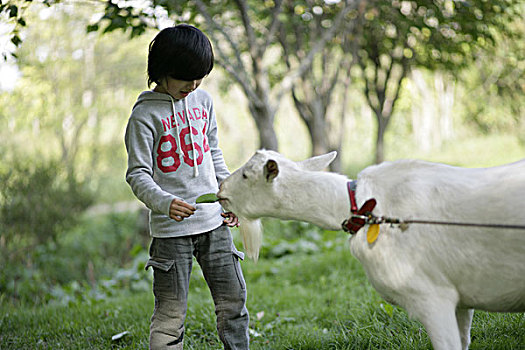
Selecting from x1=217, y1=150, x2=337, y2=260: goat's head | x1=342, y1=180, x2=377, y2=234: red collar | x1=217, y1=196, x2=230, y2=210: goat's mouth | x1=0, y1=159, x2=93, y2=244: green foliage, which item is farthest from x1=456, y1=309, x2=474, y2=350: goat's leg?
x1=0, y1=159, x2=93, y2=244: green foliage

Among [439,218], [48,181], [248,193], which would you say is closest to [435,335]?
[439,218]

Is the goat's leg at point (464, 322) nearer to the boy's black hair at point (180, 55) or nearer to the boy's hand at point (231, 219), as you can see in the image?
the boy's hand at point (231, 219)

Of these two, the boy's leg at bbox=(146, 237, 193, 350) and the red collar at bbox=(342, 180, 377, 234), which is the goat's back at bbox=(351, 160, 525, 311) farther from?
the boy's leg at bbox=(146, 237, 193, 350)

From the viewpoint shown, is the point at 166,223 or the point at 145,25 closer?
the point at 166,223

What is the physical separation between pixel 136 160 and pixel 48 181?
5.92 meters

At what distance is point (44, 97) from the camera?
11.1 metres

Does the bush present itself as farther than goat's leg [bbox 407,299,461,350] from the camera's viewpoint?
Yes

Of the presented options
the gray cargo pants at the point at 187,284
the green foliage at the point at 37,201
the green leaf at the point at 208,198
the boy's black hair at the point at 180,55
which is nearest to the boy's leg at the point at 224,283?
the gray cargo pants at the point at 187,284

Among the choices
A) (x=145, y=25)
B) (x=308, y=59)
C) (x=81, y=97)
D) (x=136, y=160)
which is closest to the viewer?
(x=136, y=160)

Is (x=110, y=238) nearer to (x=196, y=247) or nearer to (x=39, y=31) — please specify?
(x=39, y=31)

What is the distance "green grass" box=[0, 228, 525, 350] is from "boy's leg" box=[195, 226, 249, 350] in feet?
1.98

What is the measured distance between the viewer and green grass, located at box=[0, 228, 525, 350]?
2955mm

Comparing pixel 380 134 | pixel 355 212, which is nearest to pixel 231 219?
pixel 355 212

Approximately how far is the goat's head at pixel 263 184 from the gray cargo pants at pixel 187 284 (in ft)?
1.38
